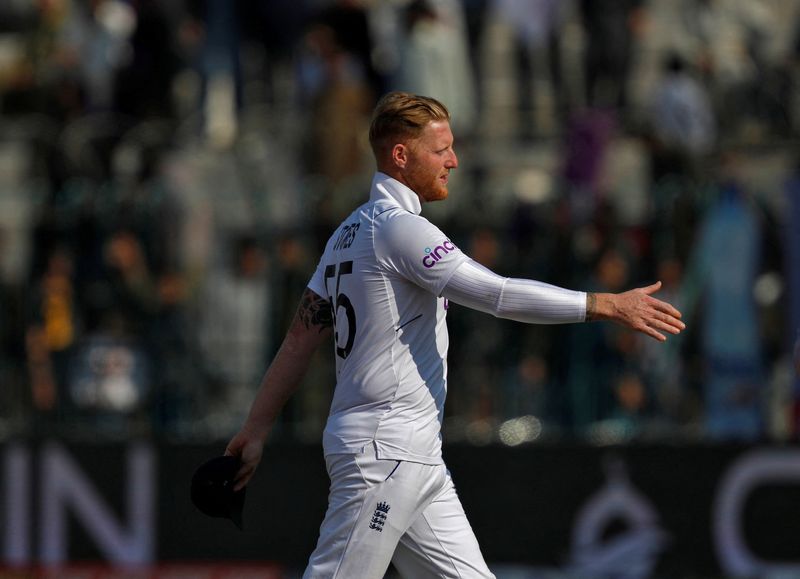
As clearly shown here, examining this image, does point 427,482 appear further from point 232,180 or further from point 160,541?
point 232,180

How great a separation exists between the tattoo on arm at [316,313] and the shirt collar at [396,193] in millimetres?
433

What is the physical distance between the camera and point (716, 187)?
1133 cm

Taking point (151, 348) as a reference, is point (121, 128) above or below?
above

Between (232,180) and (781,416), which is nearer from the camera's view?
(781,416)

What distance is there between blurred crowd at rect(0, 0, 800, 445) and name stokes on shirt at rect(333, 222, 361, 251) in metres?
5.62

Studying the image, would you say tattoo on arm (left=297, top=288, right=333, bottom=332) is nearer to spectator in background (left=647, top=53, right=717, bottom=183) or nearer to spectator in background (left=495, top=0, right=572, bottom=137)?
spectator in background (left=647, top=53, right=717, bottom=183)

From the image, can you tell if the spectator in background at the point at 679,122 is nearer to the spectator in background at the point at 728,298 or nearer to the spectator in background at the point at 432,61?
the spectator in background at the point at 728,298

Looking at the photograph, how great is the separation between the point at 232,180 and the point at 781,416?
4982 mm

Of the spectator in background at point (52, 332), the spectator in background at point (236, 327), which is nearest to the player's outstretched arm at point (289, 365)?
the spectator in background at point (236, 327)

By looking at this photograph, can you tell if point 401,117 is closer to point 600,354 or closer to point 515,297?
point 515,297

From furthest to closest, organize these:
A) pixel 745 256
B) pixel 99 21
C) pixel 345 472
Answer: pixel 99 21, pixel 745 256, pixel 345 472

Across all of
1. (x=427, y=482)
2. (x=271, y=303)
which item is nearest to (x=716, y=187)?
(x=271, y=303)

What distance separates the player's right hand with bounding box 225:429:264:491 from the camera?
6.05 metres

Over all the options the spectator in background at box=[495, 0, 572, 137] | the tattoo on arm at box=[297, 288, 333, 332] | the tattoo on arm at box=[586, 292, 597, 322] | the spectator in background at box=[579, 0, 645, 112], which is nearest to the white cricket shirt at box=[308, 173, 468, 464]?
the tattoo on arm at box=[297, 288, 333, 332]
